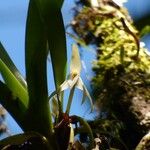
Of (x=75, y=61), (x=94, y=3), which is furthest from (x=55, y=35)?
(x=94, y=3)

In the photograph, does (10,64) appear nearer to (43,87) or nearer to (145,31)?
(43,87)

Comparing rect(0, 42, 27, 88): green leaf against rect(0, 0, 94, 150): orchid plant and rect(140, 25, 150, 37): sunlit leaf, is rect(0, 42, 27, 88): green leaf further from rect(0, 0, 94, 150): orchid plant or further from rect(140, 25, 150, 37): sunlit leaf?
rect(140, 25, 150, 37): sunlit leaf

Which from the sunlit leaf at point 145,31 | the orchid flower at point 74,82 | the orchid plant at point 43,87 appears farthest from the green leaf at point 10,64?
the sunlit leaf at point 145,31

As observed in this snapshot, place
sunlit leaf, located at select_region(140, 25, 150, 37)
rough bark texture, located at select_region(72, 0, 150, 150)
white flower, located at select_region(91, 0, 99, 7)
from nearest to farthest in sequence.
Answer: rough bark texture, located at select_region(72, 0, 150, 150) → sunlit leaf, located at select_region(140, 25, 150, 37) → white flower, located at select_region(91, 0, 99, 7)

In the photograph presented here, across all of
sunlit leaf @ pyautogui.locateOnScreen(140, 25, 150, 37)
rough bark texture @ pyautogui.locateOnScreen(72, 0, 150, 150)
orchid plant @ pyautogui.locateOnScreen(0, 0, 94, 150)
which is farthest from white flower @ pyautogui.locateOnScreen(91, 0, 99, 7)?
orchid plant @ pyautogui.locateOnScreen(0, 0, 94, 150)

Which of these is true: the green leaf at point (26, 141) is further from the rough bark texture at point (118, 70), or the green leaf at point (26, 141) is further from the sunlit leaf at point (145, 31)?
the sunlit leaf at point (145, 31)

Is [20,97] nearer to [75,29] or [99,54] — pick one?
[99,54]
